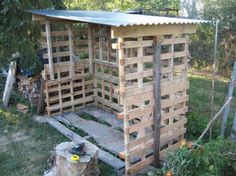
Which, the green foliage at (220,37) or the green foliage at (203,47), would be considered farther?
the green foliage at (203,47)

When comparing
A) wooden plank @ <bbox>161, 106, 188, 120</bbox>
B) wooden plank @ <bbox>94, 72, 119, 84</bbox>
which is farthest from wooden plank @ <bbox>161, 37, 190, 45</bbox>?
wooden plank @ <bbox>94, 72, 119, 84</bbox>

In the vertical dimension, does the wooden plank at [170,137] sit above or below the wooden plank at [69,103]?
below

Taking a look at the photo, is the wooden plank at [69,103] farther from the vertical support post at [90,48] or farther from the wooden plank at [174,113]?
the wooden plank at [174,113]

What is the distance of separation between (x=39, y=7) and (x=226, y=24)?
5.66 meters

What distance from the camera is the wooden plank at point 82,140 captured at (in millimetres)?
4227

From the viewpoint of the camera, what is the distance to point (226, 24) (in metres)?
8.81

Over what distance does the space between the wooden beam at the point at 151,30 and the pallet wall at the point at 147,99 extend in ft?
0.30

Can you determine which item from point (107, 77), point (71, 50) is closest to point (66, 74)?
point (71, 50)

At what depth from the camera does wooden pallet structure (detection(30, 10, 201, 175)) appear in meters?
3.66

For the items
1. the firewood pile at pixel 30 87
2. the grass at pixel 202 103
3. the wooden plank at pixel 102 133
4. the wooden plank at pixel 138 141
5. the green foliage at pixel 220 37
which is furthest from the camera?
the green foliage at pixel 220 37

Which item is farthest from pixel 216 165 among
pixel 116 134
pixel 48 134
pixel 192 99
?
pixel 192 99

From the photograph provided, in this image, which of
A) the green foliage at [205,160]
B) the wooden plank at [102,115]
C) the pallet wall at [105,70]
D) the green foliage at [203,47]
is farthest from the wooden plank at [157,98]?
the green foliage at [203,47]

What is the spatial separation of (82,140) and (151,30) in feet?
6.85

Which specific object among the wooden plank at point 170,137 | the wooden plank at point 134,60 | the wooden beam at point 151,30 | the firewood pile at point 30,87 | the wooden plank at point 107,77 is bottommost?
the wooden plank at point 170,137
